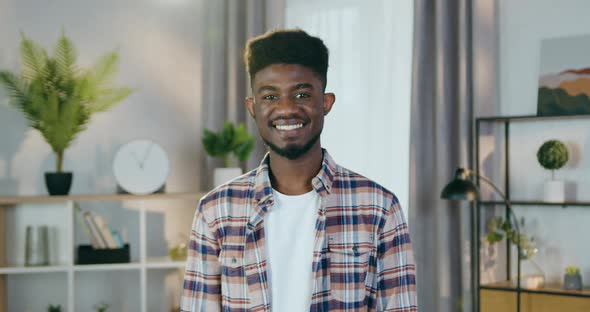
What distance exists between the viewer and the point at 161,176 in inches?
149

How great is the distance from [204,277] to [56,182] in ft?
8.09

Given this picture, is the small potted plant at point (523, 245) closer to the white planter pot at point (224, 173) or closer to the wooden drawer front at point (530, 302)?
the wooden drawer front at point (530, 302)

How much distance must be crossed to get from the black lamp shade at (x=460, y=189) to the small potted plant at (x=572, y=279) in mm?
484

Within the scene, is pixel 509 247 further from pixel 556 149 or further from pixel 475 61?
pixel 475 61

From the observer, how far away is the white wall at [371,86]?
142 inches

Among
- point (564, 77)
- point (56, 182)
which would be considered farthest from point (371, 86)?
point (56, 182)

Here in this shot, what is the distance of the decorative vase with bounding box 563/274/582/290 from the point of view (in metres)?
3.06

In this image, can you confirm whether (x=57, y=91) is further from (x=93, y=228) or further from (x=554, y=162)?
(x=554, y=162)

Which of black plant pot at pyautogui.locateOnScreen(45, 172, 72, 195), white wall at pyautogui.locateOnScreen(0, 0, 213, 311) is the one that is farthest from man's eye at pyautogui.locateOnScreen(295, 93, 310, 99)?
white wall at pyautogui.locateOnScreen(0, 0, 213, 311)

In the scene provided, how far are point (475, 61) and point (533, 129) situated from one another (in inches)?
15.6

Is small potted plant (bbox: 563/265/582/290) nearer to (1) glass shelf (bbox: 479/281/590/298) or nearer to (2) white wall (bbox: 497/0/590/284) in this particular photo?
(1) glass shelf (bbox: 479/281/590/298)

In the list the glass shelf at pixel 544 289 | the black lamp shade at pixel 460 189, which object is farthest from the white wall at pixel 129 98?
the glass shelf at pixel 544 289

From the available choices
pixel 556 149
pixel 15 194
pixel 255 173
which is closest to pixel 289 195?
pixel 255 173

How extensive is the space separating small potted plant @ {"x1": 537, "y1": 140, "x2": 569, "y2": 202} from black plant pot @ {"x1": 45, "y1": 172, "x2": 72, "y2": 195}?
2130mm
